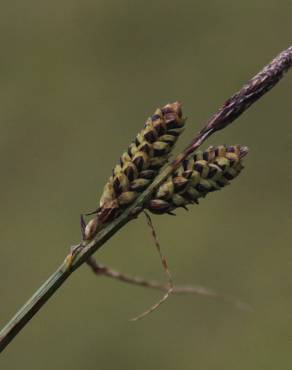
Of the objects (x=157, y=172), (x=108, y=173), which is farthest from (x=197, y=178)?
(x=108, y=173)

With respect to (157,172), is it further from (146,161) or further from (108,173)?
(108,173)

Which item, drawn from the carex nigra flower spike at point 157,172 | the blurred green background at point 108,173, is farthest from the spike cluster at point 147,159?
the blurred green background at point 108,173

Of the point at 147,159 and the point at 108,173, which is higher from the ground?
the point at 108,173

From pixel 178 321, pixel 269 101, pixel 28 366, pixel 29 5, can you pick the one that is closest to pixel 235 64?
pixel 269 101

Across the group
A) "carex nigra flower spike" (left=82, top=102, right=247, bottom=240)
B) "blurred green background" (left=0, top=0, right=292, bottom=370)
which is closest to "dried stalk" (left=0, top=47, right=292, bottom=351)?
"carex nigra flower spike" (left=82, top=102, right=247, bottom=240)

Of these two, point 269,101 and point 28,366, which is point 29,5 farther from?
point 28,366

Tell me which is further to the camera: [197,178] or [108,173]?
[108,173]
